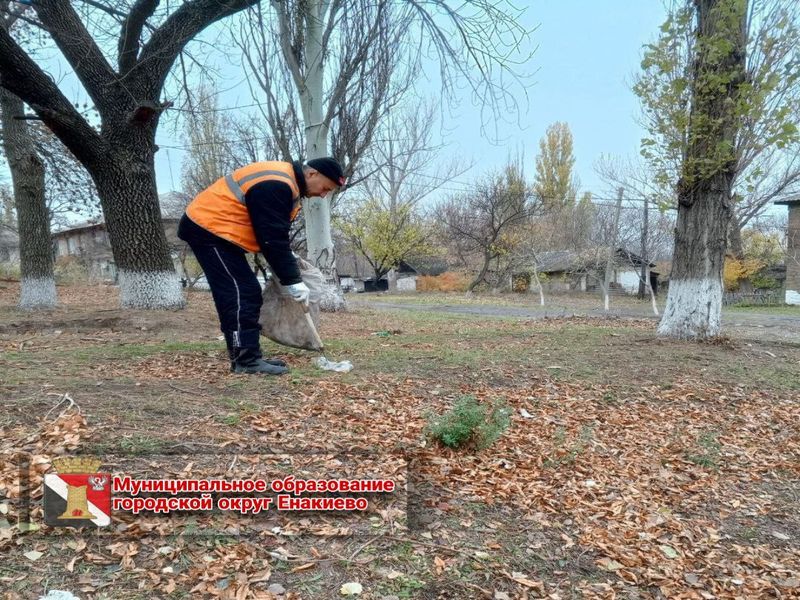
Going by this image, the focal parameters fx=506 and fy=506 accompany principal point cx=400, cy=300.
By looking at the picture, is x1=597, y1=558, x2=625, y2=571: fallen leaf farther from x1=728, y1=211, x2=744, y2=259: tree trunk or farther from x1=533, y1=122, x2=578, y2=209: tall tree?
x1=533, y1=122, x2=578, y2=209: tall tree

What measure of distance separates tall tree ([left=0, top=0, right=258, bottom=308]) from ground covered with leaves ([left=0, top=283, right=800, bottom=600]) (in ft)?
7.52

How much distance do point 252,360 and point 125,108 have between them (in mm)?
4692

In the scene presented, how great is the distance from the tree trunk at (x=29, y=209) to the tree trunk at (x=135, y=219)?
367 cm

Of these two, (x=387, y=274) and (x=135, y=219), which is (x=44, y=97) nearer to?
(x=135, y=219)

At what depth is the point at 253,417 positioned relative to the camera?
2.89 meters

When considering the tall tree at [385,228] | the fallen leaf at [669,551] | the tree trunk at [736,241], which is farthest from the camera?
the tall tree at [385,228]

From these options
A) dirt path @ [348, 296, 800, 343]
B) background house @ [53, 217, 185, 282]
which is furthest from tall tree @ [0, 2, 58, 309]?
background house @ [53, 217, 185, 282]

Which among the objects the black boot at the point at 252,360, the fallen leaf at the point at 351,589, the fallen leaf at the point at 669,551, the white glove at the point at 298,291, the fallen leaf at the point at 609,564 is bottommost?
the fallen leaf at the point at 669,551

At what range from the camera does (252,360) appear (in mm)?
3807

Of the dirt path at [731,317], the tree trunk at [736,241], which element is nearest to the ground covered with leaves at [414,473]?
the dirt path at [731,317]

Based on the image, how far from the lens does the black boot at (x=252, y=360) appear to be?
372 cm

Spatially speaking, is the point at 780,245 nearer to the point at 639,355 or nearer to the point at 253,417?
the point at 639,355

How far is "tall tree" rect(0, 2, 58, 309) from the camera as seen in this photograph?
916 cm

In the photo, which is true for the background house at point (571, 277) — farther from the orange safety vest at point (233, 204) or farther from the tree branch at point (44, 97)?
the orange safety vest at point (233, 204)
